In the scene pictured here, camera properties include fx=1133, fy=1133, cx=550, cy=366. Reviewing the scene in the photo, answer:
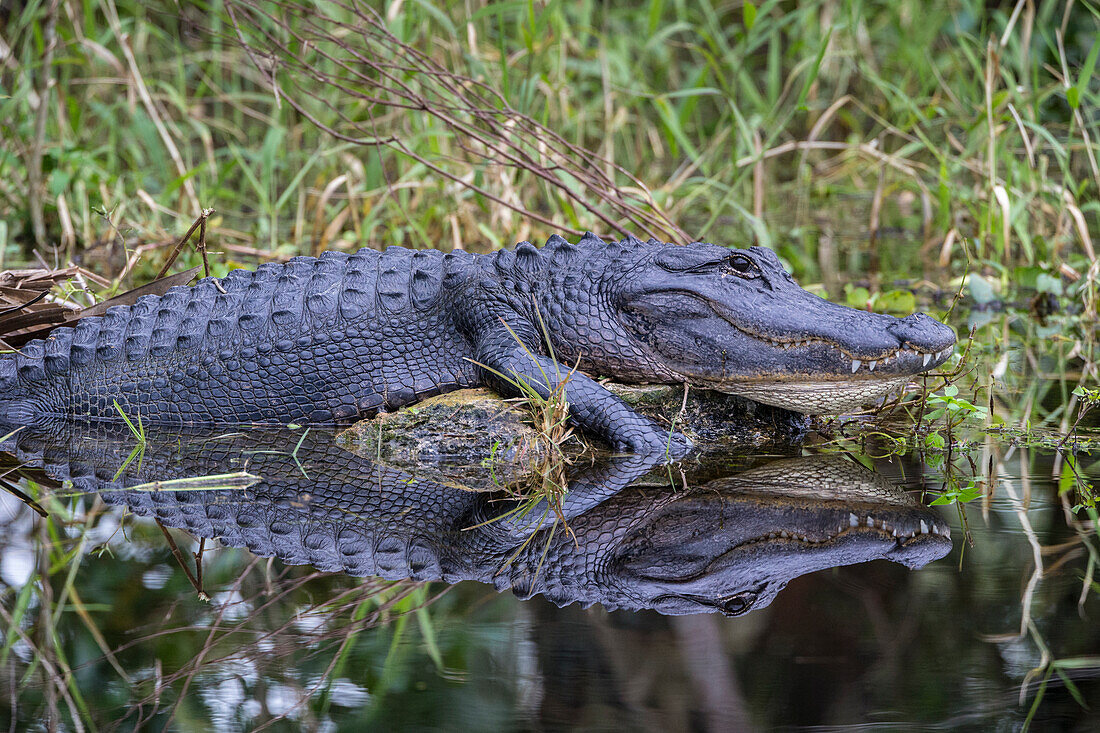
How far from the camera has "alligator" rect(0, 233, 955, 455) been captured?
158 inches

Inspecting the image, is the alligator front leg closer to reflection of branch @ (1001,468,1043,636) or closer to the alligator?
the alligator

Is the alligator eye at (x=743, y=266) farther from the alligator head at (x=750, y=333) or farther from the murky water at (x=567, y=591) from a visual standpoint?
the murky water at (x=567, y=591)

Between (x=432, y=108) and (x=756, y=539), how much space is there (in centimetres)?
336

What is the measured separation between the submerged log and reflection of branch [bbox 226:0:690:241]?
1.23 metres

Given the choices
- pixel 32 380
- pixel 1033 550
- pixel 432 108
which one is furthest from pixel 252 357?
pixel 1033 550

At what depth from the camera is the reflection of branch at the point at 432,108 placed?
16.7 ft

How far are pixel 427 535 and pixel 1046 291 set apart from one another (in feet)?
14.8

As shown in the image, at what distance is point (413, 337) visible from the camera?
13.8 ft

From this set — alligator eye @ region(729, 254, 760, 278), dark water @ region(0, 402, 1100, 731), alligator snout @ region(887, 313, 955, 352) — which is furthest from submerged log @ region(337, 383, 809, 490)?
alligator snout @ region(887, 313, 955, 352)

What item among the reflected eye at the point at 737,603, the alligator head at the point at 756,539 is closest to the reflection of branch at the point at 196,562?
the alligator head at the point at 756,539

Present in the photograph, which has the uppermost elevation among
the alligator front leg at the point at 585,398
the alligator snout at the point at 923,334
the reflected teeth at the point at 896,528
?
the alligator snout at the point at 923,334

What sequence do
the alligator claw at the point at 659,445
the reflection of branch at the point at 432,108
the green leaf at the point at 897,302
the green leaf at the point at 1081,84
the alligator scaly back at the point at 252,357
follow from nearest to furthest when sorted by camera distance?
the alligator claw at the point at 659,445 → the alligator scaly back at the point at 252,357 → the reflection of branch at the point at 432,108 → the green leaf at the point at 1081,84 → the green leaf at the point at 897,302

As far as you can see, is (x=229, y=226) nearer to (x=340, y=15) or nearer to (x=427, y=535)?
(x=340, y=15)

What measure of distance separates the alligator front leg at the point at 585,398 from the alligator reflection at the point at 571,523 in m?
0.13
